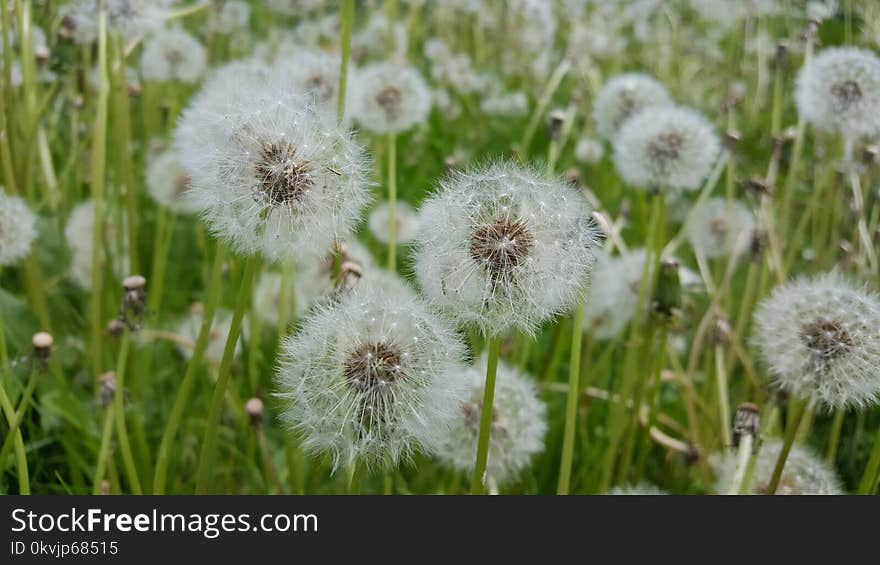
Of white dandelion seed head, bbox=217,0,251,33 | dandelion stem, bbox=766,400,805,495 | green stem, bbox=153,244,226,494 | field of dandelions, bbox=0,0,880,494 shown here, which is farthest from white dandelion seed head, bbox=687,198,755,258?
white dandelion seed head, bbox=217,0,251,33

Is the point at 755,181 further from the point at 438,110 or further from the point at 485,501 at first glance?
the point at 438,110

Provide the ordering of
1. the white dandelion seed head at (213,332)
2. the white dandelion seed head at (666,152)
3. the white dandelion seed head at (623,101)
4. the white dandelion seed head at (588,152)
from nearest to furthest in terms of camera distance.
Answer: the white dandelion seed head at (666,152)
the white dandelion seed head at (213,332)
the white dandelion seed head at (623,101)
the white dandelion seed head at (588,152)

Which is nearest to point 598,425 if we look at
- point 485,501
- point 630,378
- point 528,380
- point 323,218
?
point 630,378

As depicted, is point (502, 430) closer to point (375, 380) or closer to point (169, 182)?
point (375, 380)

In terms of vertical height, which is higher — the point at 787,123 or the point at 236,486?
the point at 787,123

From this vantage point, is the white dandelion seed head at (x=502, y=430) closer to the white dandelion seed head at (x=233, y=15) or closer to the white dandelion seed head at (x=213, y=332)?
the white dandelion seed head at (x=213, y=332)

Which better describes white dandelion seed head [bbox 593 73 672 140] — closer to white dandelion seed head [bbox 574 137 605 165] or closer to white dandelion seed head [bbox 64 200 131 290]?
white dandelion seed head [bbox 574 137 605 165]

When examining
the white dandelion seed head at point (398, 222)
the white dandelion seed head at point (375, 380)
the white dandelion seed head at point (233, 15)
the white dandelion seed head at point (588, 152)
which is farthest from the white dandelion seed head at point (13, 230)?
the white dandelion seed head at point (233, 15)
